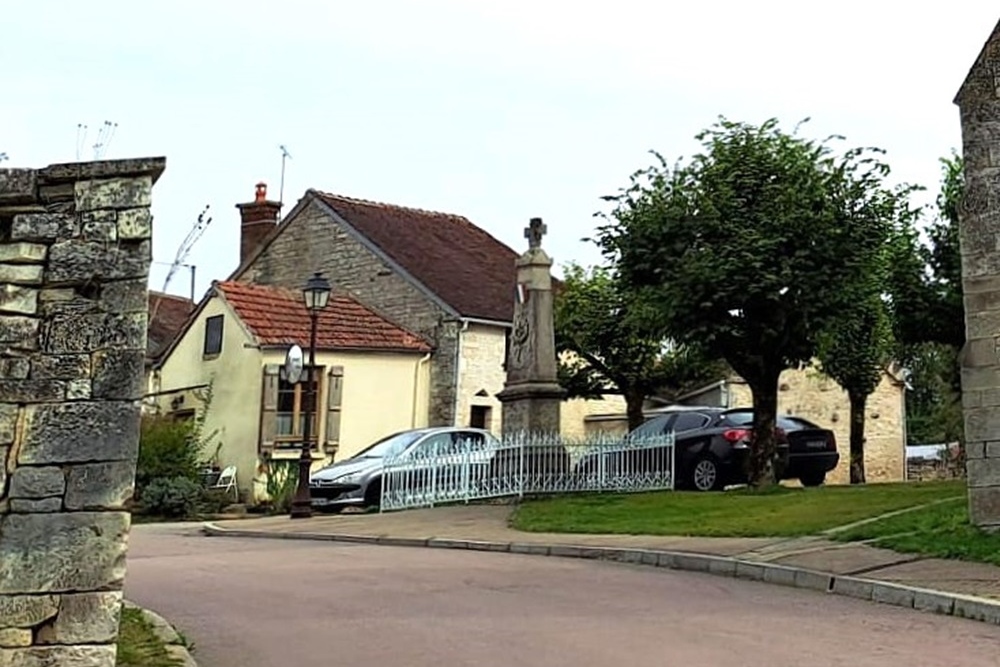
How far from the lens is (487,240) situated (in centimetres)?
3453

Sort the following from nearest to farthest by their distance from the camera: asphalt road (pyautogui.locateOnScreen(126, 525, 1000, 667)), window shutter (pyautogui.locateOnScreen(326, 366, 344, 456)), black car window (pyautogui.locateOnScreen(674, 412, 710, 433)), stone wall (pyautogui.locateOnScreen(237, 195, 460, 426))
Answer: asphalt road (pyautogui.locateOnScreen(126, 525, 1000, 667)), black car window (pyautogui.locateOnScreen(674, 412, 710, 433)), window shutter (pyautogui.locateOnScreen(326, 366, 344, 456)), stone wall (pyautogui.locateOnScreen(237, 195, 460, 426))

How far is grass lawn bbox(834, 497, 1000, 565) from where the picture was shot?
10849 millimetres

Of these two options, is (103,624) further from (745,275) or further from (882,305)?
(882,305)

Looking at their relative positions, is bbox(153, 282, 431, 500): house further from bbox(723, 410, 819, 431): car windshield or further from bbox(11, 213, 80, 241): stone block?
bbox(11, 213, 80, 241): stone block

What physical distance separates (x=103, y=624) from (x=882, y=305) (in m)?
21.5

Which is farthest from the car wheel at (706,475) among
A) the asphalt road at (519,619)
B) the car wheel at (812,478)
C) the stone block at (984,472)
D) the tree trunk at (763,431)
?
the asphalt road at (519,619)

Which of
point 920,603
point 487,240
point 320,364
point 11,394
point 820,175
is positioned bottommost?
point 920,603

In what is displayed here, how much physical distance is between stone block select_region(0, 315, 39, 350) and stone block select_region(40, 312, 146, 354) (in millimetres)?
44

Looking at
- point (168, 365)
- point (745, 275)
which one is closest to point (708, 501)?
point (745, 275)

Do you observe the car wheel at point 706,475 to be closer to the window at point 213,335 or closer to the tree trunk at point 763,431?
the tree trunk at point 763,431

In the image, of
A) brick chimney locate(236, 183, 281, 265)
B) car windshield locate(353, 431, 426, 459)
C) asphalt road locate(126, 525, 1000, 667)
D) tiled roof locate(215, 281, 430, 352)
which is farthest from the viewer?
brick chimney locate(236, 183, 281, 265)

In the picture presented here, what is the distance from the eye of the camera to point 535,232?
20375mm

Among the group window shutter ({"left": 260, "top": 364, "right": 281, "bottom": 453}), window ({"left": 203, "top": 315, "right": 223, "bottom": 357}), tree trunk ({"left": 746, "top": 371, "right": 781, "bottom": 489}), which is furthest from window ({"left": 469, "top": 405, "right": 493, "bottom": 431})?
tree trunk ({"left": 746, "top": 371, "right": 781, "bottom": 489})

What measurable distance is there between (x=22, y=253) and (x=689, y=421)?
1733cm
